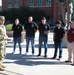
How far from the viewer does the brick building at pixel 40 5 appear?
50084 millimetres

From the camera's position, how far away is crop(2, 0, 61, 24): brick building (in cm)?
5008

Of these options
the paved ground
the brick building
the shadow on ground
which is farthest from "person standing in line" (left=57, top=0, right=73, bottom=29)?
the brick building

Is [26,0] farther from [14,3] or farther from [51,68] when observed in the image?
[51,68]

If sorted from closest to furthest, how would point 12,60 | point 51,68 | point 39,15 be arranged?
point 51,68 → point 12,60 → point 39,15

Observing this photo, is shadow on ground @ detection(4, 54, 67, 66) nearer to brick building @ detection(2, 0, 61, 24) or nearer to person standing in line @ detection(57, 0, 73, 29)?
person standing in line @ detection(57, 0, 73, 29)

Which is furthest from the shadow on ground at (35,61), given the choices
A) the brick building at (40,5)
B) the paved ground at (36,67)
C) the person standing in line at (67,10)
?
the brick building at (40,5)

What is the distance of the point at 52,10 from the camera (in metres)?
52.2

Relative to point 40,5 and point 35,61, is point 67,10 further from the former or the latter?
point 40,5

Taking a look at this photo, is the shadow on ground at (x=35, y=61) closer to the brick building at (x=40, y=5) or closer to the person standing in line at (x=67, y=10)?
the person standing in line at (x=67, y=10)

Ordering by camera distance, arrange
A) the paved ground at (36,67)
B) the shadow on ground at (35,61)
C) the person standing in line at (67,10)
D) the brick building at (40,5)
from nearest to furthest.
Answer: the paved ground at (36,67) < the shadow on ground at (35,61) < the person standing in line at (67,10) < the brick building at (40,5)

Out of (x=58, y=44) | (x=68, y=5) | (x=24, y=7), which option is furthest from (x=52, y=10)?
(x=58, y=44)

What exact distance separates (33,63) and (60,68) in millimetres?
1408

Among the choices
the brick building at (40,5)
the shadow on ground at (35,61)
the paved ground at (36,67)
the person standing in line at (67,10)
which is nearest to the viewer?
the paved ground at (36,67)

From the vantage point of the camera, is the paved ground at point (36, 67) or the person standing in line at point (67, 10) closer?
the paved ground at point (36, 67)
